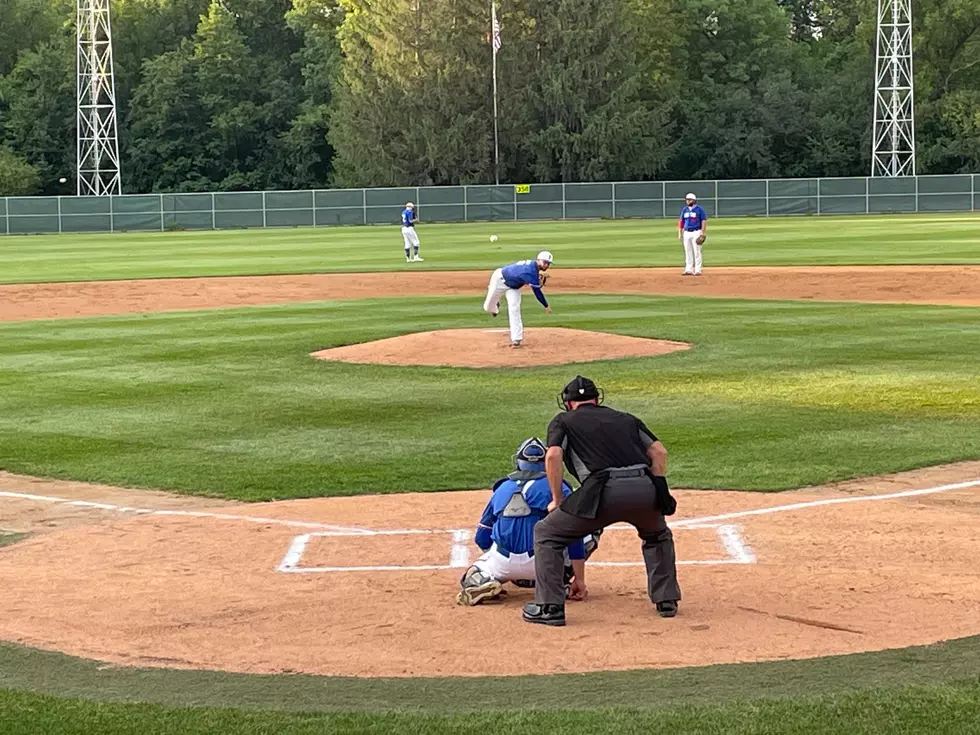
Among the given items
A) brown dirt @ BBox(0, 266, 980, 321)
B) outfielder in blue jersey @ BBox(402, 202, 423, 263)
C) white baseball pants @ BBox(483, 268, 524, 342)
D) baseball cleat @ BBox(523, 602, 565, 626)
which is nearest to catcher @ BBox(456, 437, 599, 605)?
baseball cleat @ BBox(523, 602, 565, 626)

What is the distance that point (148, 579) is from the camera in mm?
9234

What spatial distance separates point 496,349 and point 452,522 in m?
9.87

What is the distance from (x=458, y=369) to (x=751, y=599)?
37.5 feet

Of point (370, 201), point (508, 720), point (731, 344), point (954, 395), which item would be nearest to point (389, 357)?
point (731, 344)

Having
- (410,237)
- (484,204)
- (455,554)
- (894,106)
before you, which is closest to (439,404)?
(455,554)

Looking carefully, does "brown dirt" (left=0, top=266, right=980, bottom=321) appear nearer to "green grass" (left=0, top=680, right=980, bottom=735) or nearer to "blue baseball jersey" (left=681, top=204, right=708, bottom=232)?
"blue baseball jersey" (left=681, top=204, right=708, bottom=232)

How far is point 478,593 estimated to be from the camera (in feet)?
27.4

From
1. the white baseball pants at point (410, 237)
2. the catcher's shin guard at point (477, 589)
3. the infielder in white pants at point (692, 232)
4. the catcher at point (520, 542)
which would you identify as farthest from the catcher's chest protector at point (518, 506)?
the white baseball pants at point (410, 237)

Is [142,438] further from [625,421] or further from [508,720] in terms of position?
[508,720]

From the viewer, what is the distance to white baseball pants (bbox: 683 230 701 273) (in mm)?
34312

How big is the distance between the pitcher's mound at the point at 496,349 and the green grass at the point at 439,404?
1.60ft

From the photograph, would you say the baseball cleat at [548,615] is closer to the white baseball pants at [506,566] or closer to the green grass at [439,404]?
the white baseball pants at [506,566]

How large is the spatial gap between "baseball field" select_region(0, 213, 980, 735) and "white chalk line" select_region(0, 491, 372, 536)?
0.15 feet

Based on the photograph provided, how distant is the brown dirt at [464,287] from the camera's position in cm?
3011
